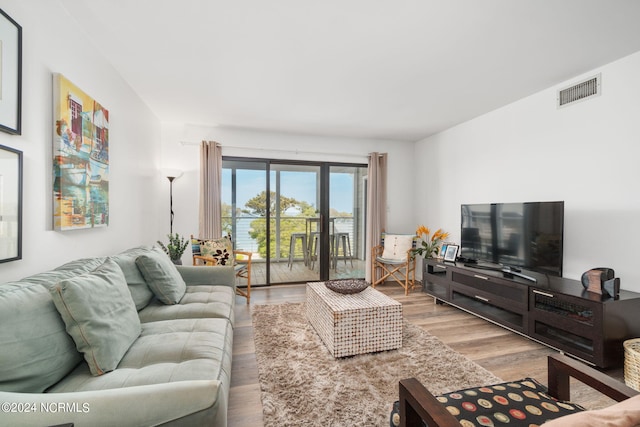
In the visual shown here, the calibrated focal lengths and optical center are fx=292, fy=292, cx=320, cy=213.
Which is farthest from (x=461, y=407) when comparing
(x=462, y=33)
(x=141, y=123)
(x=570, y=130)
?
(x=141, y=123)

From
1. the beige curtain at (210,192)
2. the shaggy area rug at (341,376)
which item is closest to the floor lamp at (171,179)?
the beige curtain at (210,192)

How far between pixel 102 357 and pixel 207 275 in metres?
1.63

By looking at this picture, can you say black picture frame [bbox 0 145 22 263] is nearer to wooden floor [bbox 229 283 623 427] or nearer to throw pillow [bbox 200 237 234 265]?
wooden floor [bbox 229 283 623 427]

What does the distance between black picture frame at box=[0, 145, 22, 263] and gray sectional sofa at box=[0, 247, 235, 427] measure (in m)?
0.19

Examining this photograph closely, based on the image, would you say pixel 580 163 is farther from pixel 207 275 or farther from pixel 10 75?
pixel 10 75

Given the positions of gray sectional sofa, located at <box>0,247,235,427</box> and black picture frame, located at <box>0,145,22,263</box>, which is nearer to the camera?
gray sectional sofa, located at <box>0,247,235,427</box>

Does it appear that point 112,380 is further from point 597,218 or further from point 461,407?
point 597,218

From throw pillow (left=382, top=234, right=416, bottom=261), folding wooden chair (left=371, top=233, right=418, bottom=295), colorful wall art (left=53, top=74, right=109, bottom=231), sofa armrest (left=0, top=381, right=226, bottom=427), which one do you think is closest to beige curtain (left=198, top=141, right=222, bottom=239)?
colorful wall art (left=53, top=74, right=109, bottom=231)

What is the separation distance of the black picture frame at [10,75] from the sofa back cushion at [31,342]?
80 centimetres

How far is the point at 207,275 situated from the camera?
2.91m

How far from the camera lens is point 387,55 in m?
2.40

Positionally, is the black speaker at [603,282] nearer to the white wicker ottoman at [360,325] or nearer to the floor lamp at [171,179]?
the white wicker ottoman at [360,325]

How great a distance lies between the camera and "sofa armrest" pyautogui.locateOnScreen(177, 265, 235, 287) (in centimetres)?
287

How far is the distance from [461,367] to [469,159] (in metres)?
2.86
